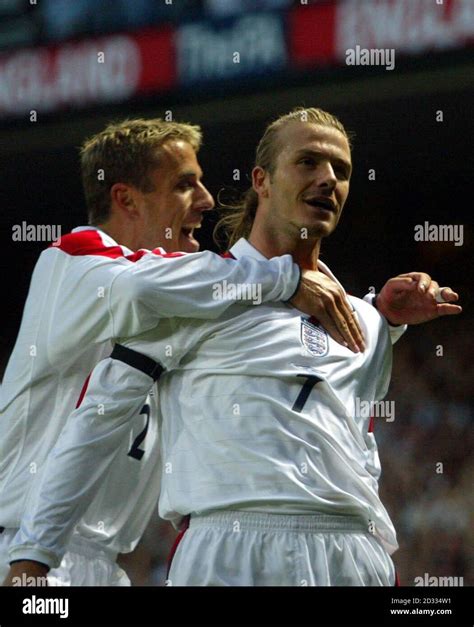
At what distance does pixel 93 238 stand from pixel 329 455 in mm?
1172

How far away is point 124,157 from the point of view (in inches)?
172

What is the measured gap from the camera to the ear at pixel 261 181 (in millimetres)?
3431

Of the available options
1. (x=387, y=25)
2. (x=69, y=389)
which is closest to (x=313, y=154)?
(x=69, y=389)

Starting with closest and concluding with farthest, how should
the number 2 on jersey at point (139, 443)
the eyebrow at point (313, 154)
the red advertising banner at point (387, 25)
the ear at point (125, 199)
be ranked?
the eyebrow at point (313, 154) → the number 2 on jersey at point (139, 443) → the ear at point (125, 199) → the red advertising banner at point (387, 25)

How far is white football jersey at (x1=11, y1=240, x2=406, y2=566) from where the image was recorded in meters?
2.91

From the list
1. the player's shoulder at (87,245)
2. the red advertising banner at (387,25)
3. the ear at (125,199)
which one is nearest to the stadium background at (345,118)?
the red advertising banner at (387,25)

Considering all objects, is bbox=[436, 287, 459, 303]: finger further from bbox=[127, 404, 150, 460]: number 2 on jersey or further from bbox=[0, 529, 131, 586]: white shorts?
bbox=[0, 529, 131, 586]: white shorts

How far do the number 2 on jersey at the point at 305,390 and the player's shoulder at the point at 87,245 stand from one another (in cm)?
84

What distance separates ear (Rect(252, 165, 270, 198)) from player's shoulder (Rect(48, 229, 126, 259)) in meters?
0.44

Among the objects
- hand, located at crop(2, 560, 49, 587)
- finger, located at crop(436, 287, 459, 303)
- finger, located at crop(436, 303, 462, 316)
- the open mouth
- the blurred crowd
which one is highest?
the open mouth

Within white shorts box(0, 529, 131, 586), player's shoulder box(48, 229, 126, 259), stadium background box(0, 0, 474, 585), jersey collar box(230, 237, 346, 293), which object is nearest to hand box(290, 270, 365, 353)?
jersey collar box(230, 237, 346, 293)

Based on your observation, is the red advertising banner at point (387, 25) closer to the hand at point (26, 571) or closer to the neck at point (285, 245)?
the neck at point (285, 245)

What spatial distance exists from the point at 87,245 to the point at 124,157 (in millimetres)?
740

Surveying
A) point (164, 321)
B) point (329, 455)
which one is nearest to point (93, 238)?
point (164, 321)
